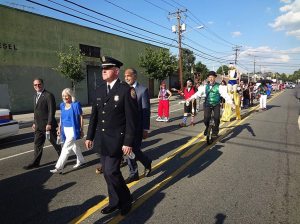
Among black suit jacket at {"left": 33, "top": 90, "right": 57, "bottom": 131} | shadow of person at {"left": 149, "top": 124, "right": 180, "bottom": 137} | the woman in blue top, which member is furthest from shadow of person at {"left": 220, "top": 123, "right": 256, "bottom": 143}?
black suit jacket at {"left": 33, "top": 90, "right": 57, "bottom": 131}

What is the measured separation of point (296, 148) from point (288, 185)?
3.40m

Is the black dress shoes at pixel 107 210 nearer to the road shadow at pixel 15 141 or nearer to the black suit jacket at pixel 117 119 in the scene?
the black suit jacket at pixel 117 119

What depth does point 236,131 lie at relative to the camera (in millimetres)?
11000

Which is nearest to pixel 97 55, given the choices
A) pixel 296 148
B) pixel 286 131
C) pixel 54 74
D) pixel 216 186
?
pixel 54 74

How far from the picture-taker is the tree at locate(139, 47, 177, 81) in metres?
33.1

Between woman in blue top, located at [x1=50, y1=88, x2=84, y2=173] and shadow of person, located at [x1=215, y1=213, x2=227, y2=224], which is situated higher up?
woman in blue top, located at [x1=50, y1=88, x2=84, y2=173]

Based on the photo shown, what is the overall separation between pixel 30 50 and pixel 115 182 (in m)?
20.5

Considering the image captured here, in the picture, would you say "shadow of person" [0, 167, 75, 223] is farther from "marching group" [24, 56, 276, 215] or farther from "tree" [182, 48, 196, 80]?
"tree" [182, 48, 196, 80]

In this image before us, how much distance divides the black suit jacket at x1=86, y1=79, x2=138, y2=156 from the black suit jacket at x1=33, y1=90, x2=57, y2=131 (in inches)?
107

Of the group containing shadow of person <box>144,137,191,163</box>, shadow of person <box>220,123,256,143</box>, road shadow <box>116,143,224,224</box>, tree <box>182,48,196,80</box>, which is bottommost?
road shadow <box>116,143,224,224</box>

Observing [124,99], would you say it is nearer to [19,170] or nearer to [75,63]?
[19,170]

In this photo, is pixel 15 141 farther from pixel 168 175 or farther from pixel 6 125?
pixel 168 175

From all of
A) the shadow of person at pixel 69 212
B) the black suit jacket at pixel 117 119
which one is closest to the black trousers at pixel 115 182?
the black suit jacket at pixel 117 119

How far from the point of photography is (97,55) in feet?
95.8
